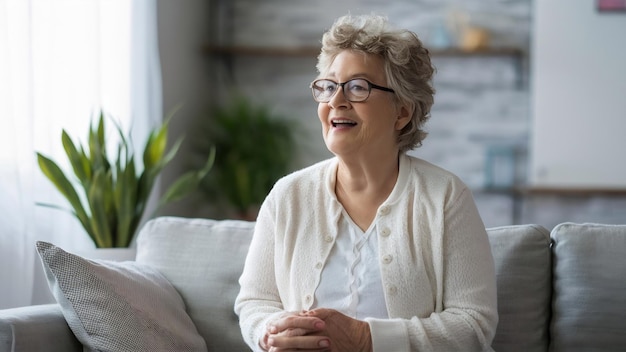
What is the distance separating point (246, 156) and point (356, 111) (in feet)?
10.9

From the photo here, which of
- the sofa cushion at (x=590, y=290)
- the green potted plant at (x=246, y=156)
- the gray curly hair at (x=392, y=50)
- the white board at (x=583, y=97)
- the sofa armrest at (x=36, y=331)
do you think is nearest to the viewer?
the sofa armrest at (x=36, y=331)

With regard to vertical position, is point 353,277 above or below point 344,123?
below

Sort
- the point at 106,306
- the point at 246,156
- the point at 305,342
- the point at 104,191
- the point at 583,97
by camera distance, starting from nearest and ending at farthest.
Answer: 1. the point at 305,342
2. the point at 106,306
3. the point at 104,191
4. the point at 246,156
5. the point at 583,97

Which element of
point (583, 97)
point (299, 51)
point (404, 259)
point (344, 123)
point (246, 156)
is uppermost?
point (299, 51)

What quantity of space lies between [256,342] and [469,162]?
387cm

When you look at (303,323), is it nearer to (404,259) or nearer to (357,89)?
Answer: (404,259)

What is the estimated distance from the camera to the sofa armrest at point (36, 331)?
6.55 ft

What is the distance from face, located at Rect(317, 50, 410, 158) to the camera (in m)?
2.25

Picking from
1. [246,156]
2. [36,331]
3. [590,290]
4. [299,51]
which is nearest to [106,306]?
[36,331]

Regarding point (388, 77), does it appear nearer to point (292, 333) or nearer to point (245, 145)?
point (292, 333)

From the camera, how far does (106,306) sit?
216 centimetres

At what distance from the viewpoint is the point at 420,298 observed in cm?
215

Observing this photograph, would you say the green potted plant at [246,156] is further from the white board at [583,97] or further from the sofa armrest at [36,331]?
the sofa armrest at [36,331]

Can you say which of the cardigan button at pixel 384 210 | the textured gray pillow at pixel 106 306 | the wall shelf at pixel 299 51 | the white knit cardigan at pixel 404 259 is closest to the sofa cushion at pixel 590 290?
the white knit cardigan at pixel 404 259
